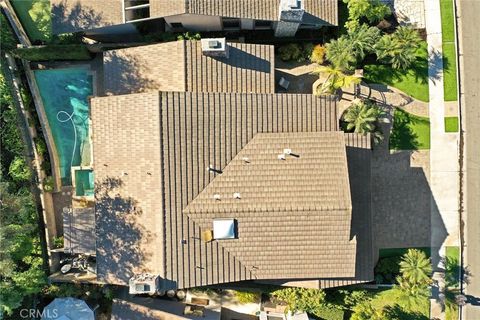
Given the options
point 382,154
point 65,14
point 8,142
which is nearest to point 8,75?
point 8,142

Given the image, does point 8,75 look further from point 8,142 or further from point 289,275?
point 289,275

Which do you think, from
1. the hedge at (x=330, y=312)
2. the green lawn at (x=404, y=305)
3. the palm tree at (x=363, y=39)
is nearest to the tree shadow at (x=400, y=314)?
the green lawn at (x=404, y=305)

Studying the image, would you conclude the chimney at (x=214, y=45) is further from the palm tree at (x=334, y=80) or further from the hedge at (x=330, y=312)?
the hedge at (x=330, y=312)

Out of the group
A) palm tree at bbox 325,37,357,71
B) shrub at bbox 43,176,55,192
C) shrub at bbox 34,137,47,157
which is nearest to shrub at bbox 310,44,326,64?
palm tree at bbox 325,37,357,71

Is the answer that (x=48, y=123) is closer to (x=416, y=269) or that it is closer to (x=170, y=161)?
(x=170, y=161)

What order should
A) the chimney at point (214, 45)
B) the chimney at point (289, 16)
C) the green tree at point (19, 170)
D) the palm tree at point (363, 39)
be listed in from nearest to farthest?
the chimney at point (214, 45) → the chimney at point (289, 16) → the palm tree at point (363, 39) → the green tree at point (19, 170)
